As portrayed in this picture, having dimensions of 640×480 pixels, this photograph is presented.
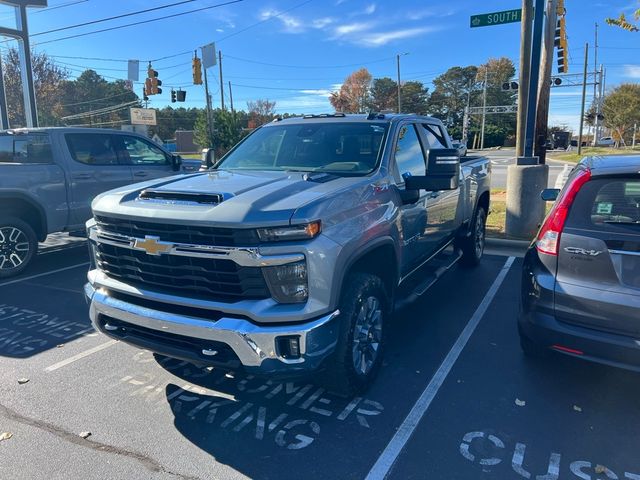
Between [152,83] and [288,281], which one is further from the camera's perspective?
[152,83]

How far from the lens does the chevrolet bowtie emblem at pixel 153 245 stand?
2.99m

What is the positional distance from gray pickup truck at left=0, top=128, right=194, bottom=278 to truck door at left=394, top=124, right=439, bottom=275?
4.56 meters

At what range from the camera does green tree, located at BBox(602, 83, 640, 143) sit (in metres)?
47.2

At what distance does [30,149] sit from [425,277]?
5.91 m

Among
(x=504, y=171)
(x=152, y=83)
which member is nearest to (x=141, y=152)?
(x=152, y=83)

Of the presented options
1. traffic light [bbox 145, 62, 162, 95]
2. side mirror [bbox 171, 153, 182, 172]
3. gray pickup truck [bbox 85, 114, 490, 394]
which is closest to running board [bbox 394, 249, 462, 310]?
gray pickup truck [bbox 85, 114, 490, 394]

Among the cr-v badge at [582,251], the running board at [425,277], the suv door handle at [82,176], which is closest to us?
the cr-v badge at [582,251]

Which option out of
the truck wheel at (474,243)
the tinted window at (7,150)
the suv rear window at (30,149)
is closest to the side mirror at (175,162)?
the suv rear window at (30,149)

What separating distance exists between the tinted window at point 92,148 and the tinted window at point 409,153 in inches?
204

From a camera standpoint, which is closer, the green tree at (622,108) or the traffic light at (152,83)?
the traffic light at (152,83)

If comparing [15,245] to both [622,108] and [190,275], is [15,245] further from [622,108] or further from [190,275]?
[622,108]

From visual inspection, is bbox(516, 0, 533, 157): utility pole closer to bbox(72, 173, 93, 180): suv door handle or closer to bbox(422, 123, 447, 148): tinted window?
bbox(422, 123, 447, 148): tinted window

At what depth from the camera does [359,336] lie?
134 inches

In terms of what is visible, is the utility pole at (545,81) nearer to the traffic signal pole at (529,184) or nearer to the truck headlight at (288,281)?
the traffic signal pole at (529,184)
